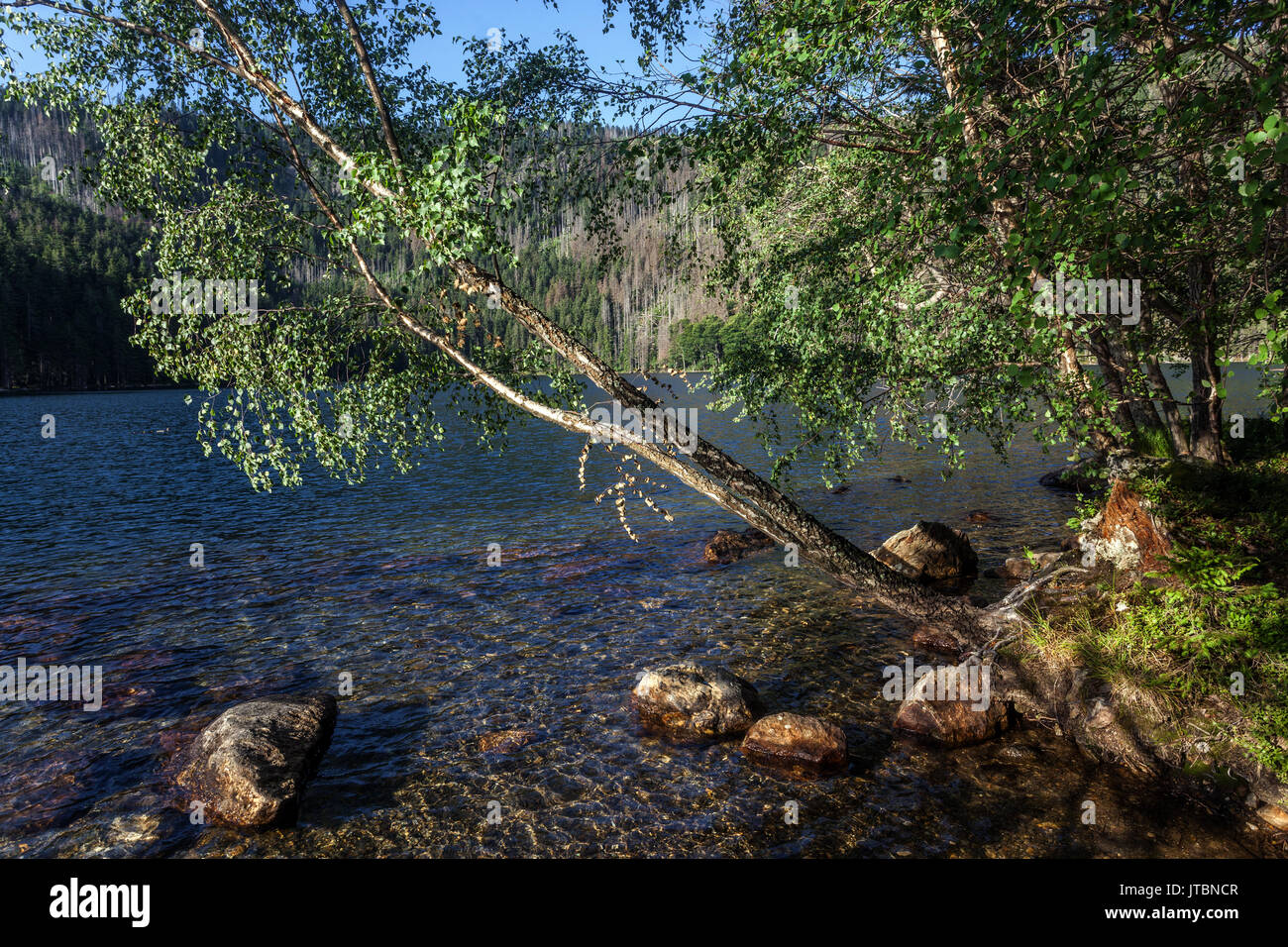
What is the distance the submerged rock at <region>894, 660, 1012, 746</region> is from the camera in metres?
11.0

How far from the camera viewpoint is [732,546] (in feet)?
73.9

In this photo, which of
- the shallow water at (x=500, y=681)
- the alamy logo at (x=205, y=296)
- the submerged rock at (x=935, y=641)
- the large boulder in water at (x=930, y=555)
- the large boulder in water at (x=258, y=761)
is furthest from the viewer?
the large boulder in water at (x=930, y=555)

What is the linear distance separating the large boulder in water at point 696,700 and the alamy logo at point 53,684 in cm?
1021

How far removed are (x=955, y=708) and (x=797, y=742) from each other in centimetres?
269

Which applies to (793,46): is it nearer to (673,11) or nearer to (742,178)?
(673,11)

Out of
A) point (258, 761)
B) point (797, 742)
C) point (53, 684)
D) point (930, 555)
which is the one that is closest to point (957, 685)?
point (797, 742)

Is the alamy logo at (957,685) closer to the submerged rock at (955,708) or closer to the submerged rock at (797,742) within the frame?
the submerged rock at (955,708)

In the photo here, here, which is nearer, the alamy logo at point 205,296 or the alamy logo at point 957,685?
the alamy logo at point 205,296

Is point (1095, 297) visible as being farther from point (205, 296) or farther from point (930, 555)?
point (205, 296)
